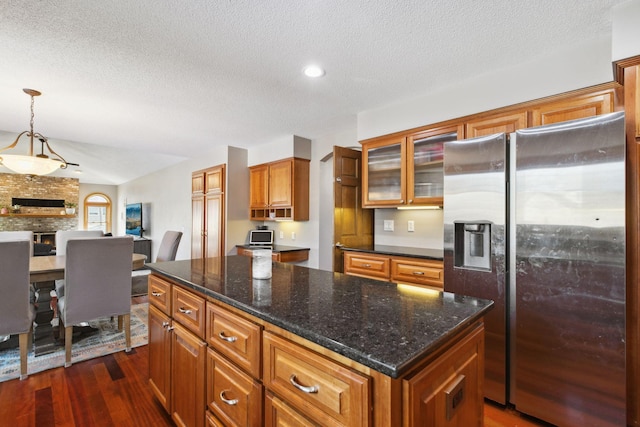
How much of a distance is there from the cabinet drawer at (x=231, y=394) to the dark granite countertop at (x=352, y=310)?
0.26m

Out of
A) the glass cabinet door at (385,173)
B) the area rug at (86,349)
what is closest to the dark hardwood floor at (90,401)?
the area rug at (86,349)

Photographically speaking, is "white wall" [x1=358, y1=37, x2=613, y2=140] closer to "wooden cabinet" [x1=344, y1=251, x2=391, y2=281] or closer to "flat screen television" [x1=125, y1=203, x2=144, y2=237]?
"wooden cabinet" [x1=344, y1=251, x2=391, y2=281]

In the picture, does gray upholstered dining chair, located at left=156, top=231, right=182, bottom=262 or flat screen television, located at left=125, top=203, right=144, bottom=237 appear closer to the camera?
gray upholstered dining chair, located at left=156, top=231, right=182, bottom=262

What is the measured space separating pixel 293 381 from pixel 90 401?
6.61 ft

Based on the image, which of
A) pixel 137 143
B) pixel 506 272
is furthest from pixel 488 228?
pixel 137 143

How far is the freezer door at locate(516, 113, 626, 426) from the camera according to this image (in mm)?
1609

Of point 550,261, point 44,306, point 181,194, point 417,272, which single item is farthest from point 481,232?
point 181,194

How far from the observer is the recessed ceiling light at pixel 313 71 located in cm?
239

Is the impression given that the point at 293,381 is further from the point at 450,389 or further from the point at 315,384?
the point at 450,389

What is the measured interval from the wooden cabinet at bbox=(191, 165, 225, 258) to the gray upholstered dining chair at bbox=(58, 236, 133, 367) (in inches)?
83.3

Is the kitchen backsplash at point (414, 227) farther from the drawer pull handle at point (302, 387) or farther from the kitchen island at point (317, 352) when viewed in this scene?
the drawer pull handle at point (302, 387)

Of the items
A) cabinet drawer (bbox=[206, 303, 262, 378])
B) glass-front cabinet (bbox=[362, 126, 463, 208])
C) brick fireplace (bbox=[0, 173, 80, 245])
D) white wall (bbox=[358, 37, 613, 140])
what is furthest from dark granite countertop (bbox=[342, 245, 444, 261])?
brick fireplace (bbox=[0, 173, 80, 245])

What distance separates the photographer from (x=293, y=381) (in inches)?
36.6

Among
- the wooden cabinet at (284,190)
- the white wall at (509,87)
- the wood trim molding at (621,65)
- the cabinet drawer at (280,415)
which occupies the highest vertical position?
the white wall at (509,87)
